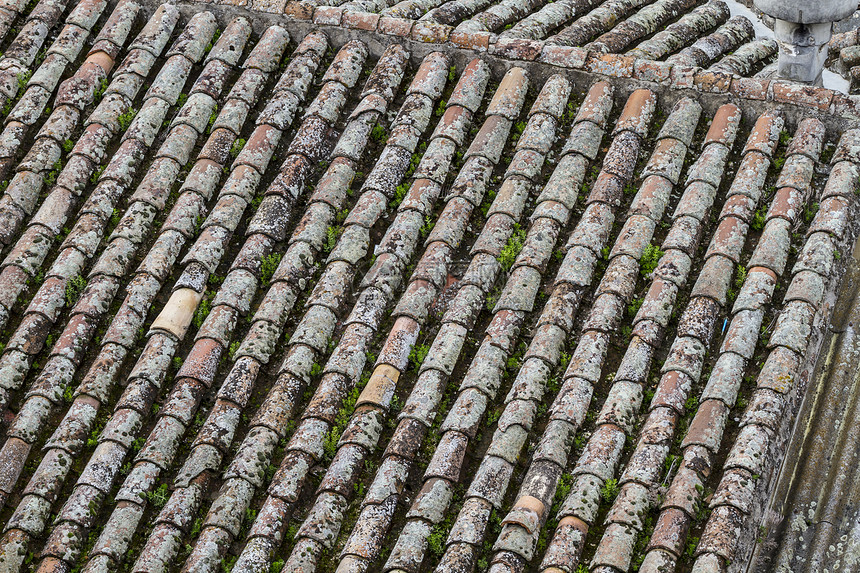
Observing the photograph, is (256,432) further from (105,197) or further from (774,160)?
(774,160)

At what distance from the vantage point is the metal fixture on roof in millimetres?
6906

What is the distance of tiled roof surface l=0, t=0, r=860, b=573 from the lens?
5062 mm

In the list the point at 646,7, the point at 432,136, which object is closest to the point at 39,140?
the point at 432,136

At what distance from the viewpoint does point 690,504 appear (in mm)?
4852

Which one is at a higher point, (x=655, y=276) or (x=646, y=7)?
(x=646, y=7)

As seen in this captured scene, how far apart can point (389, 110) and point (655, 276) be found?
235 cm

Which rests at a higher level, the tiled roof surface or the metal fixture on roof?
the metal fixture on roof

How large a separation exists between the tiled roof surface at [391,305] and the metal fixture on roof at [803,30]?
0.97 metres

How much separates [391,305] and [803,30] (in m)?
3.75

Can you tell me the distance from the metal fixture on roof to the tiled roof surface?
0.97 m

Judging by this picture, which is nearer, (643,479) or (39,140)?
(643,479)

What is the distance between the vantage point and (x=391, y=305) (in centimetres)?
595

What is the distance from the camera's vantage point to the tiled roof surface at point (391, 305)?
506 centimetres

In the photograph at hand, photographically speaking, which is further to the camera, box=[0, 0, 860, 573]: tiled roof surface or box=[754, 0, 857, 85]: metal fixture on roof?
box=[754, 0, 857, 85]: metal fixture on roof
